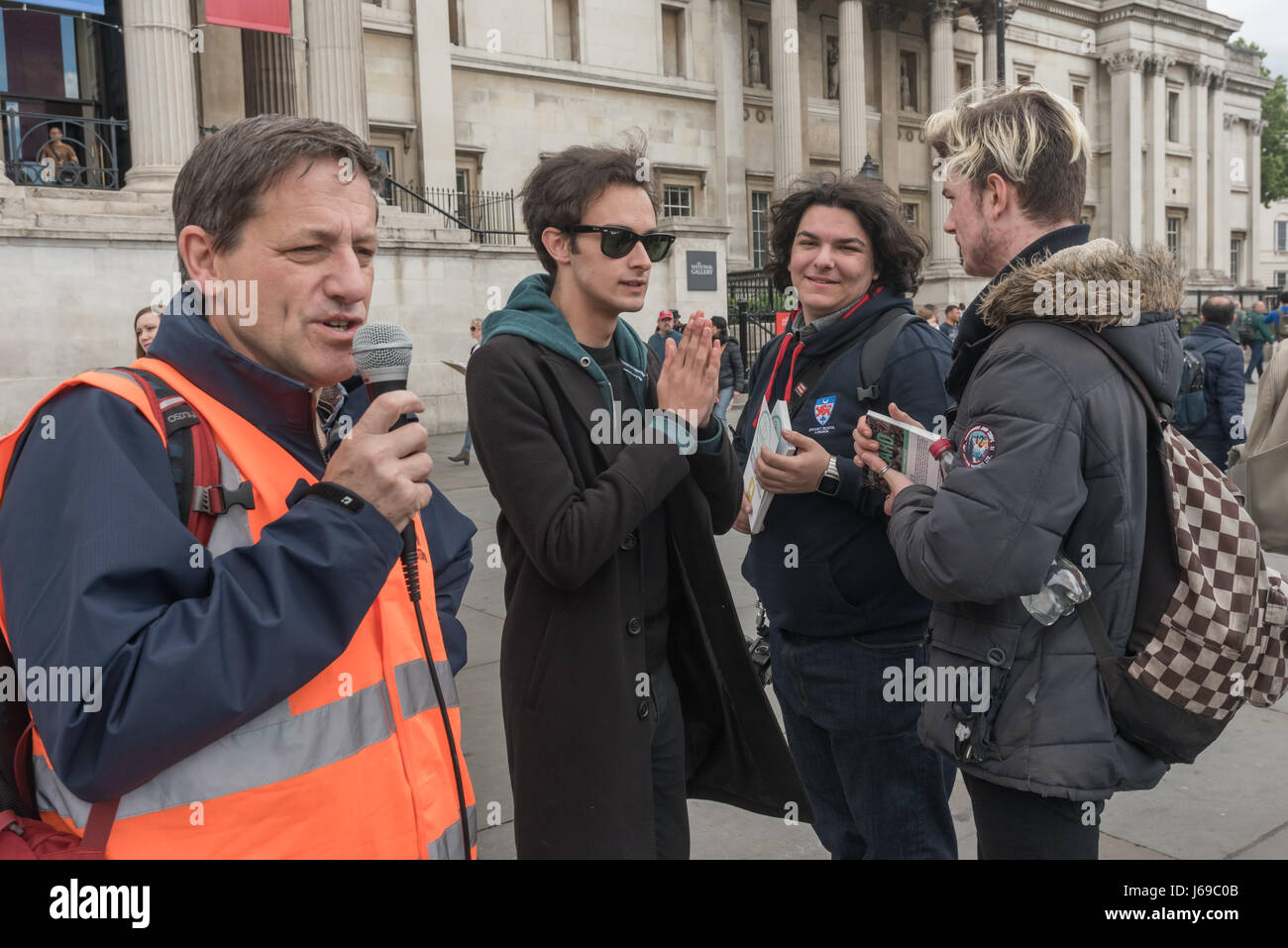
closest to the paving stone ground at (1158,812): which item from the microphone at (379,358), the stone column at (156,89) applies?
the microphone at (379,358)

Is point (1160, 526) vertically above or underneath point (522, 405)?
underneath

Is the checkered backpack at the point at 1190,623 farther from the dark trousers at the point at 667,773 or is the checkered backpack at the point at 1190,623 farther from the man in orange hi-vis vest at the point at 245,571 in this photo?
the man in orange hi-vis vest at the point at 245,571

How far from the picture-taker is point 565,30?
29.0m

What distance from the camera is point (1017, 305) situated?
229cm

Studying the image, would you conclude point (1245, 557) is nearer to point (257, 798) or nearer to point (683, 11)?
point (257, 798)

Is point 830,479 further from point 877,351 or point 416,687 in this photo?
point 416,687

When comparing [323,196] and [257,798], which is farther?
[323,196]

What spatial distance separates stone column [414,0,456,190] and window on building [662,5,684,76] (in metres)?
8.09

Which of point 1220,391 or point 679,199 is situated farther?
point 679,199

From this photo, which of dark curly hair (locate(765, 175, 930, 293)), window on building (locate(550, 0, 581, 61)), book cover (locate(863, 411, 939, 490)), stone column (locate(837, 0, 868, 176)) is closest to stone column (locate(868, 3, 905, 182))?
stone column (locate(837, 0, 868, 176))

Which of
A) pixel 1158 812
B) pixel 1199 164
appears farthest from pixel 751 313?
pixel 1199 164

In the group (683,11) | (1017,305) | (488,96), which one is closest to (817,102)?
(683,11)

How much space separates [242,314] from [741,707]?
1.62 m

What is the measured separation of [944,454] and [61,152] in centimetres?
1869
